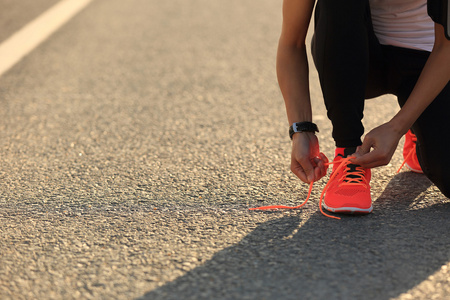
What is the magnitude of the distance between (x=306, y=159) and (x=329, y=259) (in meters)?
0.44

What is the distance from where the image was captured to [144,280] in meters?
1.77

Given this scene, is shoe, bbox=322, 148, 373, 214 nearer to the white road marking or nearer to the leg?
the leg

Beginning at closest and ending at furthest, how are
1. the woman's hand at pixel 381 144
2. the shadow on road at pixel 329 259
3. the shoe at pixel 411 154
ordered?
the shadow on road at pixel 329 259
the woman's hand at pixel 381 144
the shoe at pixel 411 154

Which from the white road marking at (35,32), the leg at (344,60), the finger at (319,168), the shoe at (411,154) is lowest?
the shoe at (411,154)

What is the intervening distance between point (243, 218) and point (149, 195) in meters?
0.43

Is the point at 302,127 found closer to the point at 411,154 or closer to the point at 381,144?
the point at 381,144

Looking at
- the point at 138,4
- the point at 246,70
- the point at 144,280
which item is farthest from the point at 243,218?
the point at 138,4

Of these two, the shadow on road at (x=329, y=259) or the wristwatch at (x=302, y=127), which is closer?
the shadow on road at (x=329, y=259)

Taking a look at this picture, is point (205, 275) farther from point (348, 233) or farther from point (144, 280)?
point (348, 233)

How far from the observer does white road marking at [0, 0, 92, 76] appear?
4363 mm

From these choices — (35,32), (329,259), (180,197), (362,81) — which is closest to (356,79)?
(362,81)

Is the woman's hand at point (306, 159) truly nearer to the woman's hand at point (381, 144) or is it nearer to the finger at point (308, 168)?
the finger at point (308, 168)

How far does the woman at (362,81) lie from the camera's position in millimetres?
2092

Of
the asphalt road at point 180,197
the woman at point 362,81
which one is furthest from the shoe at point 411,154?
the woman at point 362,81
